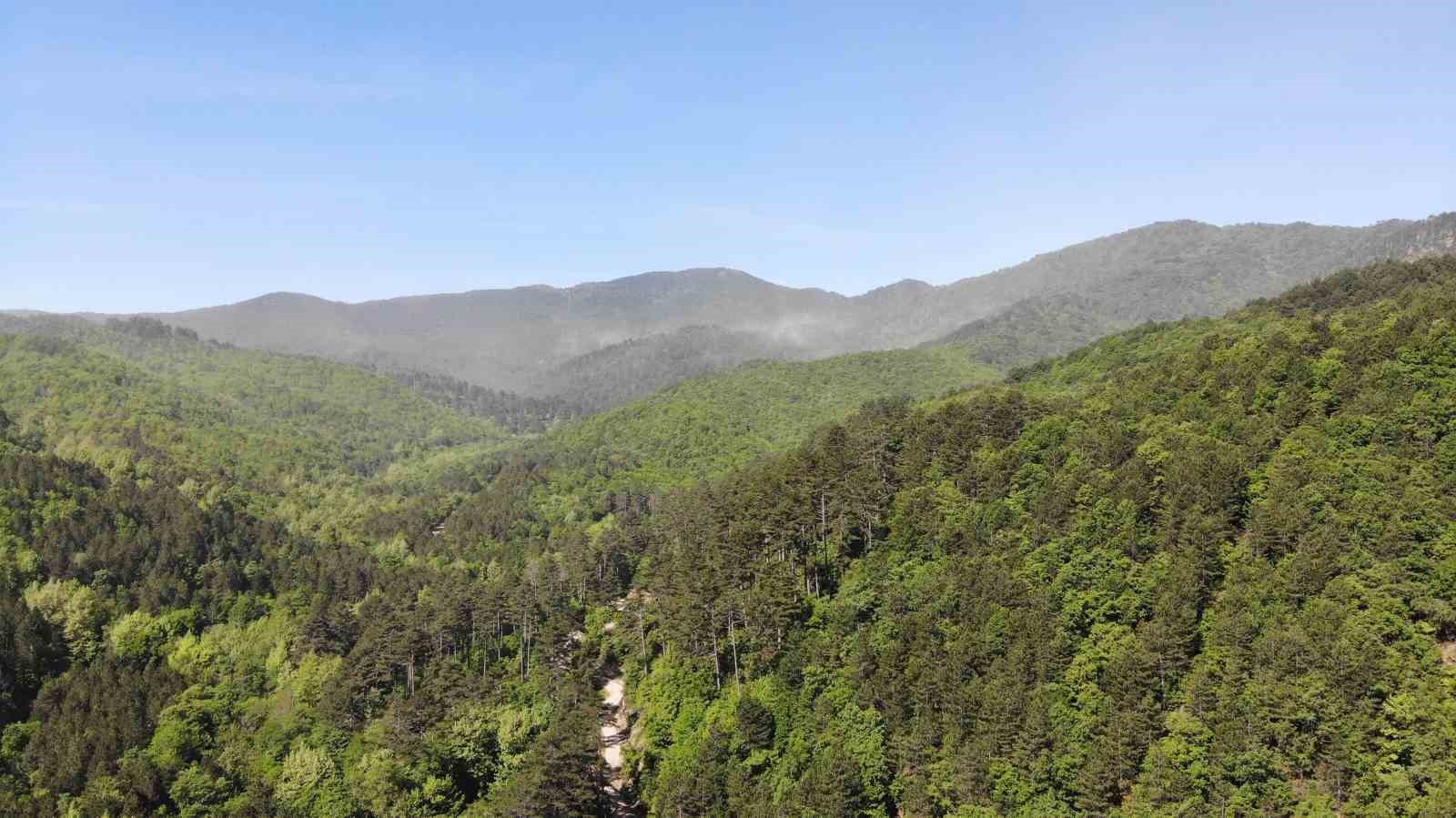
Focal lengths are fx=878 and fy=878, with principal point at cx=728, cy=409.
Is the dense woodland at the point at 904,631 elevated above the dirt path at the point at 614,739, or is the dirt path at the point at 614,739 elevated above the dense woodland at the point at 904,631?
the dense woodland at the point at 904,631

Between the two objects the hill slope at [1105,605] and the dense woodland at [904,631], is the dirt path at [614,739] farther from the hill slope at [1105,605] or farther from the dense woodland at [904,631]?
the hill slope at [1105,605]

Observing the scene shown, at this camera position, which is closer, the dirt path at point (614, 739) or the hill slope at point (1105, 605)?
the hill slope at point (1105, 605)

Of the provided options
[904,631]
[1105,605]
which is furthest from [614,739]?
[1105,605]

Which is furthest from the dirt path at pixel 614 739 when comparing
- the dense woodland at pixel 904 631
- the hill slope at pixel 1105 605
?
the hill slope at pixel 1105 605

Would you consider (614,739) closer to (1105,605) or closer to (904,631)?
(904,631)

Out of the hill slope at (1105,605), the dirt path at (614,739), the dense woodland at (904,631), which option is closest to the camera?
the hill slope at (1105,605)

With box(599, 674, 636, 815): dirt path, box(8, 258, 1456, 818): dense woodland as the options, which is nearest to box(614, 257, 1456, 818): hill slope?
box(8, 258, 1456, 818): dense woodland

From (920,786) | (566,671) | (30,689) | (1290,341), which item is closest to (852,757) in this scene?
(920,786)

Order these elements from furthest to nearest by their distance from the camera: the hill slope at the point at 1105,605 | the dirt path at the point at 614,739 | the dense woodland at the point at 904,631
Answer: the dirt path at the point at 614,739, the dense woodland at the point at 904,631, the hill slope at the point at 1105,605

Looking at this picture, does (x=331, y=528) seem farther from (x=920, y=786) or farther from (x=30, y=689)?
(x=920, y=786)
